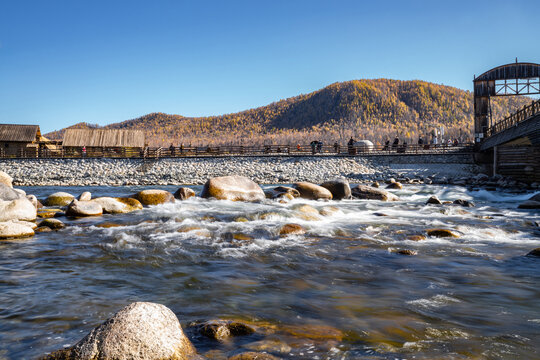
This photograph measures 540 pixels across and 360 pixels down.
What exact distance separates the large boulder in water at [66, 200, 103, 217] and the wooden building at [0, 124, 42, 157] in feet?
121

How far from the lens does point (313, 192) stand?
1574cm

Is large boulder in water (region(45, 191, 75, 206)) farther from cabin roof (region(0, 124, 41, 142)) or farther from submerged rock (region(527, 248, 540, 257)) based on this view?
cabin roof (region(0, 124, 41, 142))

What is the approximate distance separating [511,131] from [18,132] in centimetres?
4924

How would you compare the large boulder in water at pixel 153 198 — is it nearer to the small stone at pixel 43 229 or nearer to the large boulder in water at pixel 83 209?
the large boulder in water at pixel 83 209

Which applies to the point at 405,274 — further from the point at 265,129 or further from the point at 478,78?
the point at 265,129

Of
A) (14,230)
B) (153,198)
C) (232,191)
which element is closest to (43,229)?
(14,230)

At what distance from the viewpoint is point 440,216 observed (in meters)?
11.2

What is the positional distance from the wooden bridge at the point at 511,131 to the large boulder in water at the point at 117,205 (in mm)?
17072

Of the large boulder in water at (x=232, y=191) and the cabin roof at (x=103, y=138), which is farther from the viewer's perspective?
the cabin roof at (x=103, y=138)

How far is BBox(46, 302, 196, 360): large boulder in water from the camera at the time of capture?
2660 mm

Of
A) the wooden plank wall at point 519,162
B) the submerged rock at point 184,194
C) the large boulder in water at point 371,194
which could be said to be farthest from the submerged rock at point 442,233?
the wooden plank wall at point 519,162

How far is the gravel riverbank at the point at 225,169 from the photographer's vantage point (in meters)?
30.1

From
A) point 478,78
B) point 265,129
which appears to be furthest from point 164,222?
point 265,129

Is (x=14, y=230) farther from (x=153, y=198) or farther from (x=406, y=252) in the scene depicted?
(x=406, y=252)
